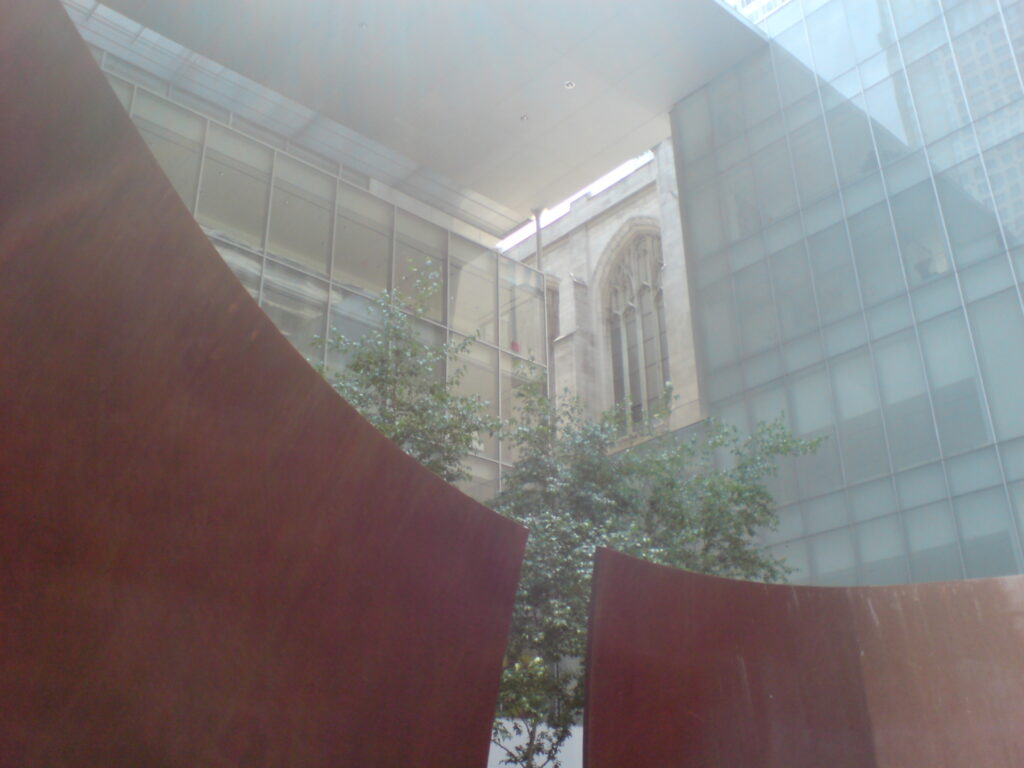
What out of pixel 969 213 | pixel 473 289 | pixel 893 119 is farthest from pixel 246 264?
pixel 969 213

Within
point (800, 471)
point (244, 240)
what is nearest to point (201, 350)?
point (244, 240)

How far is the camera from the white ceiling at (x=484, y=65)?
1831cm

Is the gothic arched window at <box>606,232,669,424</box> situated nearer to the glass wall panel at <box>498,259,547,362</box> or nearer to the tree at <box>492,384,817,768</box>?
the glass wall panel at <box>498,259,547,362</box>

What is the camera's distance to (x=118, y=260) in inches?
110

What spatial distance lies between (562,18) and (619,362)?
507 inches

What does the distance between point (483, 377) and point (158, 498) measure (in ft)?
48.9

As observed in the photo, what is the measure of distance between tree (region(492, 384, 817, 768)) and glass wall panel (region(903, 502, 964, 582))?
4.31 m

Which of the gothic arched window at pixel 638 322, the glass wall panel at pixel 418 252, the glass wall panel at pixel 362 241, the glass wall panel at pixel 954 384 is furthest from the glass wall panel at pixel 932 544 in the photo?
the gothic arched window at pixel 638 322

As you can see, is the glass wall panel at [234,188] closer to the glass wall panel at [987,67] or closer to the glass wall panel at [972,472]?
the glass wall panel at [972,472]

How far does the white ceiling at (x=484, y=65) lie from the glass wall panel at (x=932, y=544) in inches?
409

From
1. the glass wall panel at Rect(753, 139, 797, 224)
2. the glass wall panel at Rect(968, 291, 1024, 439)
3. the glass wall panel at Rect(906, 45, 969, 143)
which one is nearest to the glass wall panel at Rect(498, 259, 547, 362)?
the glass wall panel at Rect(753, 139, 797, 224)

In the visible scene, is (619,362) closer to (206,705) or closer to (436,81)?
(436,81)

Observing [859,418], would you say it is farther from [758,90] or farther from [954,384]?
[758,90]

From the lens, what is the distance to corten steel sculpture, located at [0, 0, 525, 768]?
2582 mm
